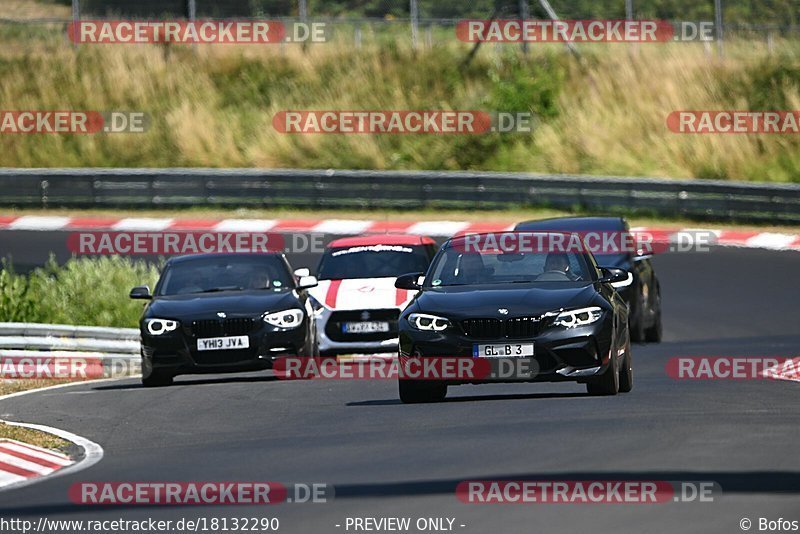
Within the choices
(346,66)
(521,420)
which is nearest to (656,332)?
(521,420)

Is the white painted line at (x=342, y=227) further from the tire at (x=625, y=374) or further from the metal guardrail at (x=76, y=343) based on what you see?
the tire at (x=625, y=374)

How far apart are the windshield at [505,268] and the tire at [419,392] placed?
2.97 feet

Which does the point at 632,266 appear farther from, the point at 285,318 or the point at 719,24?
the point at 719,24

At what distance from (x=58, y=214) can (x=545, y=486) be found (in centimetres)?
2789

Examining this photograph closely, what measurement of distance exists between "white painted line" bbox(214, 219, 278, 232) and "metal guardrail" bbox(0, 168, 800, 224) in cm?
161

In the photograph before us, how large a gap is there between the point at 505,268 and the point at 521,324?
1.23m

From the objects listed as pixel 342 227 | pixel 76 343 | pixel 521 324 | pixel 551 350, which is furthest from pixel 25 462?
pixel 342 227

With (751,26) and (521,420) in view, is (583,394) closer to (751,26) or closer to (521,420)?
(521,420)

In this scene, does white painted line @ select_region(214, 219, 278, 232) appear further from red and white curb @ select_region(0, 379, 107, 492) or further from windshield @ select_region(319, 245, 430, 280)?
red and white curb @ select_region(0, 379, 107, 492)

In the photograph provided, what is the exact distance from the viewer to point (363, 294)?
20.9m

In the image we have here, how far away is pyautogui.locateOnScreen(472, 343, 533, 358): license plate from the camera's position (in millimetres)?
13578

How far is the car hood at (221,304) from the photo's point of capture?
17719 mm

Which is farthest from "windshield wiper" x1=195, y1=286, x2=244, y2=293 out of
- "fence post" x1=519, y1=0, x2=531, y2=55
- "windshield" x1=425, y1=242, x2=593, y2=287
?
"fence post" x1=519, y1=0, x2=531, y2=55

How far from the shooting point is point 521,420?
12992 millimetres
